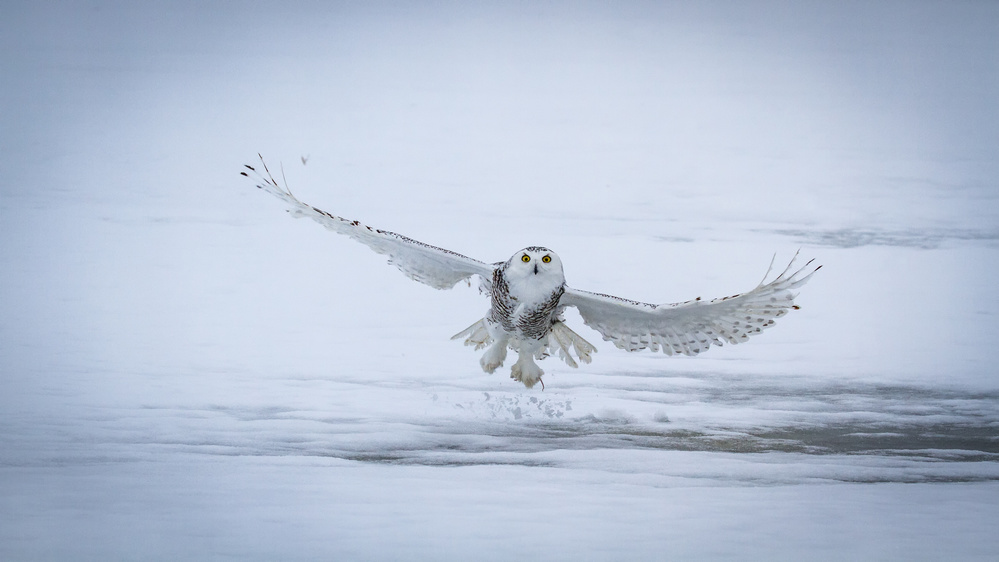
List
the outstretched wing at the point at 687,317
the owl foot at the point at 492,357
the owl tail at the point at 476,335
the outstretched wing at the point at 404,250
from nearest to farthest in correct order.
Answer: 1. the outstretched wing at the point at 687,317
2. the outstretched wing at the point at 404,250
3. the owl foot at the point at 492,357
4. the owl tail at the point at 476,335

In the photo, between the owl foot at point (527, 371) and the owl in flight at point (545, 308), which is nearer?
the owl in flight at point (545, 308)

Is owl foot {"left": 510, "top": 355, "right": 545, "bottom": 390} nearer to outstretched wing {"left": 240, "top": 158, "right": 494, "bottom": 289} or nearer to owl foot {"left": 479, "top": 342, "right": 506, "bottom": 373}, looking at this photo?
owl foot {"left": 479, "top": 342, "right": 506, "bottom": 373}

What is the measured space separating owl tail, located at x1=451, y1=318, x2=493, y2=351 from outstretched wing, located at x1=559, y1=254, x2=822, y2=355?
0.44 m

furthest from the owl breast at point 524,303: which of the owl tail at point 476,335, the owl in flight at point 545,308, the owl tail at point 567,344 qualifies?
the owl tail at point 476,335

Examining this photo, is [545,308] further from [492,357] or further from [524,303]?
[492,357]

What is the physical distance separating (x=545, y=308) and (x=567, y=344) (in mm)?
438

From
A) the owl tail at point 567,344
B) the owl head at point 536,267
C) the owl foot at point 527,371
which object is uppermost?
the owl head at point 536,267

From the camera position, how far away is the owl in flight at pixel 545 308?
3.74 metres

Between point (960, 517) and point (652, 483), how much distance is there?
108 centimetres

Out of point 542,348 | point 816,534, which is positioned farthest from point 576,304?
point 816,534

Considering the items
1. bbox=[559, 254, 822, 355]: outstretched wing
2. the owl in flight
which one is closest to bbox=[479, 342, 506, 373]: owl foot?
the owl in flight

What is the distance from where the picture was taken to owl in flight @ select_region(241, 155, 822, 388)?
3.74 metres

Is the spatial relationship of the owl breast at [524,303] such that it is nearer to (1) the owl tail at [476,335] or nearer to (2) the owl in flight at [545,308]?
(2) the owl in flight at [545,308]

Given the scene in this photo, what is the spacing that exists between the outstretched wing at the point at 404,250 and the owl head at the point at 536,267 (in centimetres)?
27
